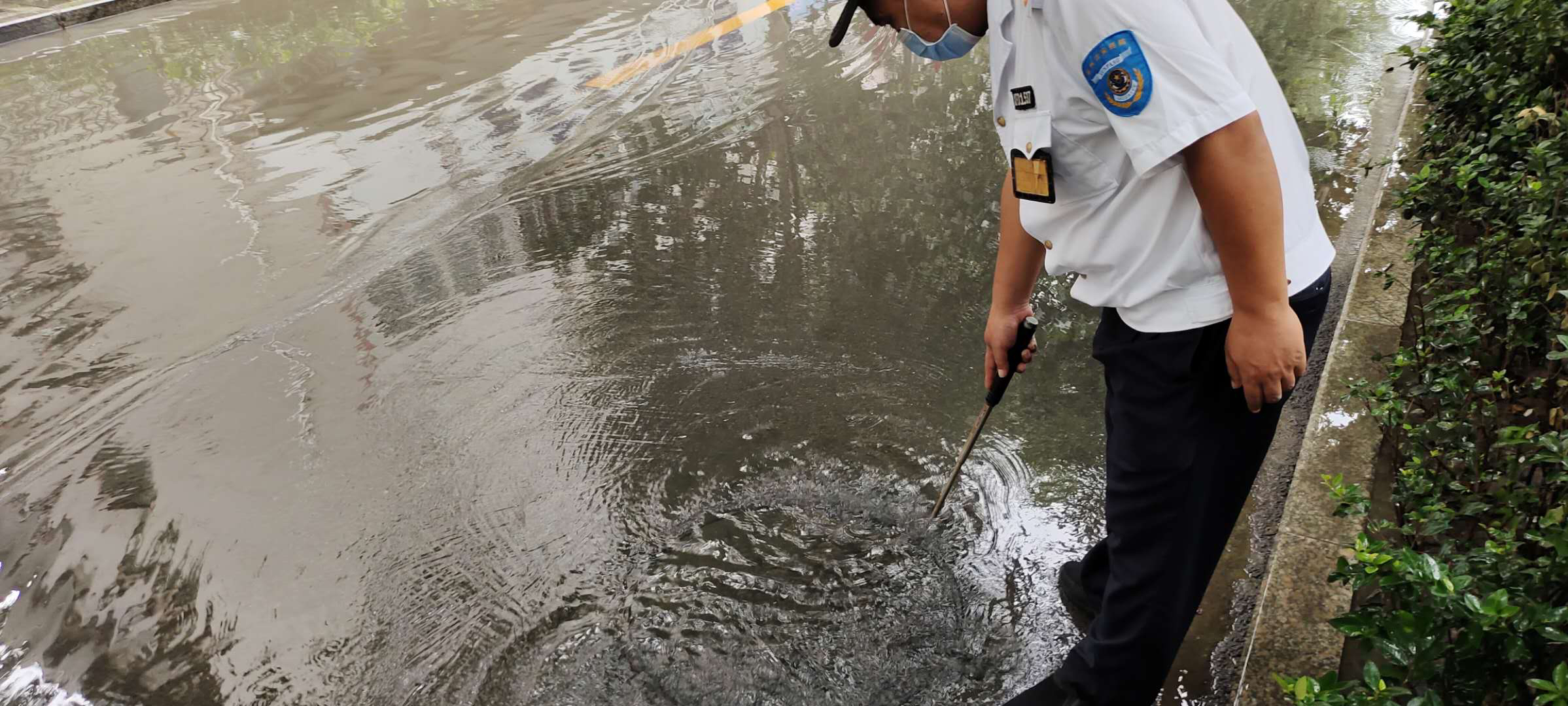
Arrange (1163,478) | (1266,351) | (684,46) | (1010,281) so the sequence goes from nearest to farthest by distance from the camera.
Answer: (1266,351) → (1163,478) → (1010,281) → (684,46)

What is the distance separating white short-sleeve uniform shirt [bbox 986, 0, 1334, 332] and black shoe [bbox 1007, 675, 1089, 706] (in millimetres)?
818

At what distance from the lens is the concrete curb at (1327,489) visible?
6.45 feet

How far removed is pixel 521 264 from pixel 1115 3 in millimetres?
3308

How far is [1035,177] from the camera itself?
1586 millimetres

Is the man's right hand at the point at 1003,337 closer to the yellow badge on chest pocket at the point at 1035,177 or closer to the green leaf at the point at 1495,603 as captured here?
the yellow badge on chest pocket at the point at 1035,177

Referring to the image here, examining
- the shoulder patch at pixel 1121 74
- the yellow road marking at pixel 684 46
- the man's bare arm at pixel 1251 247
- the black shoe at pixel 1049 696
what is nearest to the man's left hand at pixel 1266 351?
the man's bare arm at pixel 1251 247

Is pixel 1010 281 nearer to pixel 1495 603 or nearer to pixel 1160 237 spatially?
pixel 1160 237

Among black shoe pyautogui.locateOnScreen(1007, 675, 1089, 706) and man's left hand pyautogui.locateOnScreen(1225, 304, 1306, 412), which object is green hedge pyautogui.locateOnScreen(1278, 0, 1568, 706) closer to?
man's left hand pyautogui.locateOnScreen(1225, 304, 1306, 412)

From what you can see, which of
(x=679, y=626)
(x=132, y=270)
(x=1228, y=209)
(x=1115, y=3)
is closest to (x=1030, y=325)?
(x=1228, y=209)

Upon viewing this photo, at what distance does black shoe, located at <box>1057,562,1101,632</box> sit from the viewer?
91.9 inches

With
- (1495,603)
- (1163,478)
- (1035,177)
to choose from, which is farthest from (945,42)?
(1495,603)

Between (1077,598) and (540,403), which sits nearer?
(1077,598)

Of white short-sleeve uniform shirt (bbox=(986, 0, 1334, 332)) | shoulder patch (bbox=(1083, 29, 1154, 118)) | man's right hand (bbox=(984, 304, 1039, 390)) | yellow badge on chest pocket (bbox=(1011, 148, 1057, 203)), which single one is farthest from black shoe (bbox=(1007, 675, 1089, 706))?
shoulder patch (bbox=(1083, 29, 1154, 118))

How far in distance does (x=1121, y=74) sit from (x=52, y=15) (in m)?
10.9
